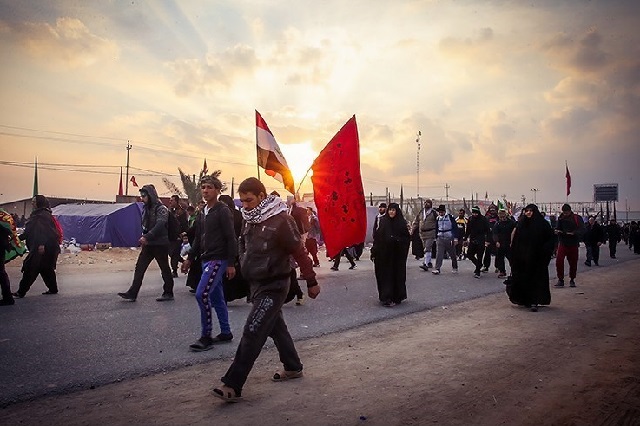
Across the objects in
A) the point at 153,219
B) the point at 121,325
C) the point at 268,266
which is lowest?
the point at 121,325

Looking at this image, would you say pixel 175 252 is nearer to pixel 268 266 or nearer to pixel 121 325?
pixel 121 325

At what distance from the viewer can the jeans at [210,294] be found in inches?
208

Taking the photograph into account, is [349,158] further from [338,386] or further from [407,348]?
[338,386]

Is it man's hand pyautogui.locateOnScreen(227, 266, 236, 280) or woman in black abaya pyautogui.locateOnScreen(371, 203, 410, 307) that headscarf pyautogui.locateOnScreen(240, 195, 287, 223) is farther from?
woman in black abaya pyautogui.locateOnScreen(371, 203, 410, 307)

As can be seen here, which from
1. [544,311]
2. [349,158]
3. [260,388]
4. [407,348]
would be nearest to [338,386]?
[260,388]

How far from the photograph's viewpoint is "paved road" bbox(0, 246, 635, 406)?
14.6ft

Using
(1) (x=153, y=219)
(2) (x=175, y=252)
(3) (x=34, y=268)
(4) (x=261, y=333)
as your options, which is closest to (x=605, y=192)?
(2) (x=175, y=252)

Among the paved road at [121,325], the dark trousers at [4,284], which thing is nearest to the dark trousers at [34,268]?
the paved road at [121,325]

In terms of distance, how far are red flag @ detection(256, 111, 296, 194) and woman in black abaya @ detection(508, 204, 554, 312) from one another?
4.12 meters

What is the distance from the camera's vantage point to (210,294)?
17.6ft

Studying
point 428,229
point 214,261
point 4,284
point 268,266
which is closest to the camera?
point 268,266

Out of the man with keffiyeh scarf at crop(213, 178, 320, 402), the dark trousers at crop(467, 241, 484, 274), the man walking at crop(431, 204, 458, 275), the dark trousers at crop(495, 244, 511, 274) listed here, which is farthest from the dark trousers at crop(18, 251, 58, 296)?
the dark trousers at crop(495, 244, 511, 274)

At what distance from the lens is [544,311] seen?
7684mm

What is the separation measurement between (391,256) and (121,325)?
447cm
